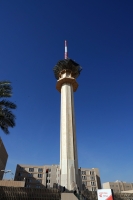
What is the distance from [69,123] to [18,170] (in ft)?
190

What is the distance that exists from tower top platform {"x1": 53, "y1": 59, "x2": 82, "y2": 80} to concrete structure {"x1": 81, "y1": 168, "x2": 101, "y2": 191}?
192ft

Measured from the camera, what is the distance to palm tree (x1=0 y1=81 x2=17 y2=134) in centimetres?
1958

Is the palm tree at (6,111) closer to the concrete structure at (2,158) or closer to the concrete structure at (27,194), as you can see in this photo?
the concrete structure at (27,194)

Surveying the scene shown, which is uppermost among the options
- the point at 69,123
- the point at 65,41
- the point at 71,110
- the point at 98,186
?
the point at 65,41

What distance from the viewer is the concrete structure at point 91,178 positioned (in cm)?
8044

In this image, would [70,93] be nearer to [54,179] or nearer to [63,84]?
[63,84]

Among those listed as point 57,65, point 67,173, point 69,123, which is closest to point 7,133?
point 67,173

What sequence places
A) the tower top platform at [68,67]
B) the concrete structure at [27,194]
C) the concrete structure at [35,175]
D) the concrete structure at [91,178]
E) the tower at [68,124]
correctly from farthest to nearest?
1. the concrete structure at [91,178]
2. the concrete structure at [35,175]
3. the tower top platform at [68,67]
4. the tower at [68,124]
5. the concrete structure at [27,194]

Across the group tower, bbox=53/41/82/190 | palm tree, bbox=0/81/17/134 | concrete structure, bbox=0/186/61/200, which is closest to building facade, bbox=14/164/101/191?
tower, bbox=53/41/82/190

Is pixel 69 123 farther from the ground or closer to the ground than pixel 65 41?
closer to the ground

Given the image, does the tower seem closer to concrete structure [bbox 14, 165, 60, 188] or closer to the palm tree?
Answer: the palm tree

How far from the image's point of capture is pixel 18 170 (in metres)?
79.8

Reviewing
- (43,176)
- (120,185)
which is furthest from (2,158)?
(120,185)

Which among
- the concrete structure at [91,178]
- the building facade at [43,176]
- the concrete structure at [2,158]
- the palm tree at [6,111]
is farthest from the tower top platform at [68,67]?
the concrete structure at [91,178]
